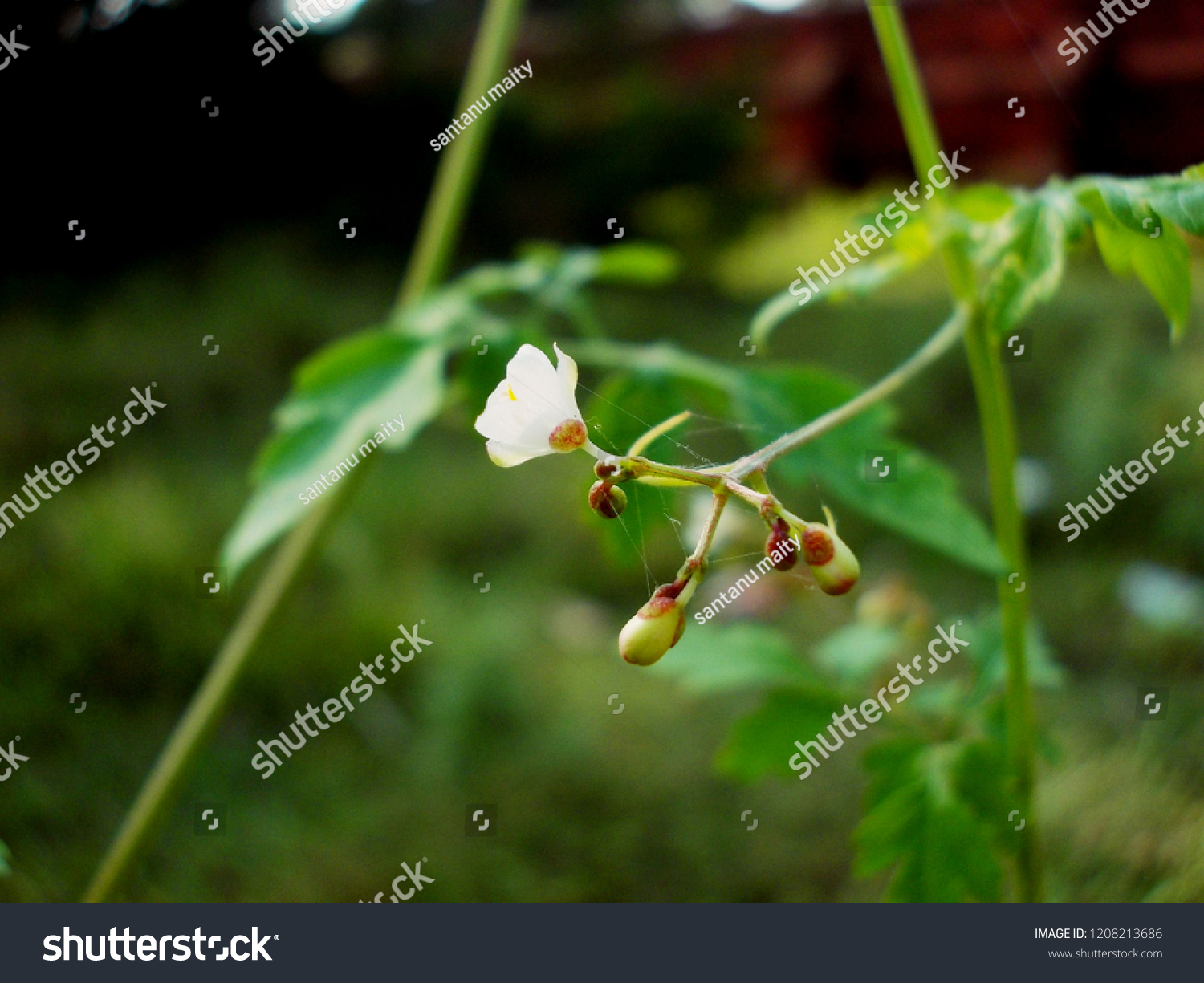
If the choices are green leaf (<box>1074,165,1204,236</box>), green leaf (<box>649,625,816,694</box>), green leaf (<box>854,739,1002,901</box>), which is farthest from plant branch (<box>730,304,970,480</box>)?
green leaf (<box>649,625,816,694</box>)

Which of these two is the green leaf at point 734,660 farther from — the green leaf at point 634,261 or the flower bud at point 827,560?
the flower bud at point 827,560

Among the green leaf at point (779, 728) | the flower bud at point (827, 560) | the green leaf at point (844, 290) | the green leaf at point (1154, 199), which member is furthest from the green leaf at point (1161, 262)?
the green leaf at point (779, 728)

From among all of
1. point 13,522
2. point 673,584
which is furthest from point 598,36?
point 673,584

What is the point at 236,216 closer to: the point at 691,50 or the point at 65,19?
the point at 65,19

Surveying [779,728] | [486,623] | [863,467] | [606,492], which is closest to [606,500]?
[606,492]

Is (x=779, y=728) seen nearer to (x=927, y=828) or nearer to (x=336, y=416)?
(x=927, y=828)
